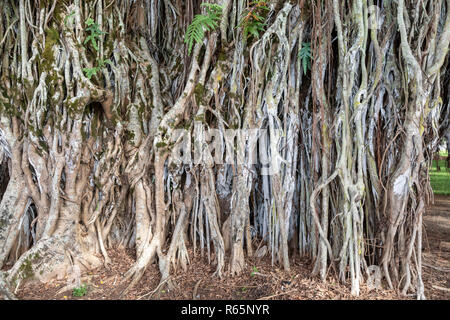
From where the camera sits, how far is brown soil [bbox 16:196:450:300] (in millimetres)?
2156

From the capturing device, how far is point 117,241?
281 centimetres

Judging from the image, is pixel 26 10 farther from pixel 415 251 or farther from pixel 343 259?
pixel 415 251

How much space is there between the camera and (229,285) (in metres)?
2.31

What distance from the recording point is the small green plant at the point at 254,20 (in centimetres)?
236

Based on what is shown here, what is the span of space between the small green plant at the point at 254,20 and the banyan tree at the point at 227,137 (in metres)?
0.02

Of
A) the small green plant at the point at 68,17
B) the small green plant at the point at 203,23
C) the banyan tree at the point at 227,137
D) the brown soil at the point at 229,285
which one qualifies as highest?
the small green plant at the point at 68,17

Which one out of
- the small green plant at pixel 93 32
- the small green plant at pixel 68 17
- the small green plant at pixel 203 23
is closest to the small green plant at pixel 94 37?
the small green plant at pixel 93 32

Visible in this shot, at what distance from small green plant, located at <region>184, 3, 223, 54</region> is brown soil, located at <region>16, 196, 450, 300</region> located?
183cm

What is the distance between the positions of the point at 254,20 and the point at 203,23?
428 millimetres

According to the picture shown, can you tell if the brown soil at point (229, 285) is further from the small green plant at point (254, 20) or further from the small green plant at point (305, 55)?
the small green plant at point (254, 20)

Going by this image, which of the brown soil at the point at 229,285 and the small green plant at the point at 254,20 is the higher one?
the small green plant at the point at 254,20

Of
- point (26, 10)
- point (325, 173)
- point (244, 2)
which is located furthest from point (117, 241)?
point (244, 2)

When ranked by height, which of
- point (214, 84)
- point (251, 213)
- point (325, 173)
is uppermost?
point (214, 84)

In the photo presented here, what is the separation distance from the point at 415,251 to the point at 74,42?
3.20 meters
